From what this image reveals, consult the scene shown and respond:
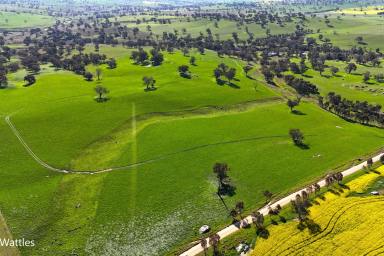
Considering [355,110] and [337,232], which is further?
[355,110]

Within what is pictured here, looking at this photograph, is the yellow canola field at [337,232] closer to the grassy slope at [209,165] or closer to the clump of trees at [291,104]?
the grassy slope at [209,165]

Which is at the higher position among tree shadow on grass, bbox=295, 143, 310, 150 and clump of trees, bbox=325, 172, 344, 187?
clump of trees, bbox=325, 172, 344, 187

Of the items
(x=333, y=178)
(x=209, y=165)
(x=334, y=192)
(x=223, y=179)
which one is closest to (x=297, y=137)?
(x=333, y=178)

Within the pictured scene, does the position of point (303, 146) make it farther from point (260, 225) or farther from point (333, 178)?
point (260, 225)

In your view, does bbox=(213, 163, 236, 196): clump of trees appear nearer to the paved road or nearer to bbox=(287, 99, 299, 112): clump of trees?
the paved road

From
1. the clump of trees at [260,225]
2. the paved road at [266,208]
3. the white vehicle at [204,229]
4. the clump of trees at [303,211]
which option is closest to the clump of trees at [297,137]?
the paved road at [266,208]

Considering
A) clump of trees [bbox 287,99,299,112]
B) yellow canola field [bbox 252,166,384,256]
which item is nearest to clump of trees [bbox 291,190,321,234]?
yellow canola field [bbox 252,166,384,256]

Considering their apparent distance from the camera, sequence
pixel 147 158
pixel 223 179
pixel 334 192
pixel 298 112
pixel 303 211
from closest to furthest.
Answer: pixel 303 211 → pixel 334 192 → pixel 223 179 → pixel 147 158 → pixel 298 112
